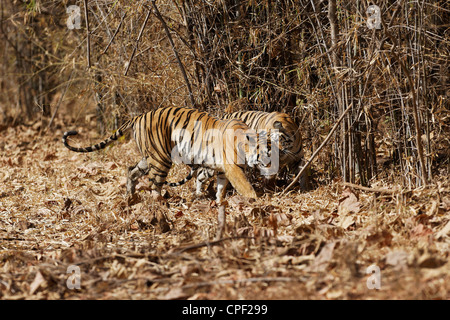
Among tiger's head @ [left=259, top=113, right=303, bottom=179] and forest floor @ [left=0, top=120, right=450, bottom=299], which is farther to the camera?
tiger's head @ [left=259, top=113, right=303, bottom=179]

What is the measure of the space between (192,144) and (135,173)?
737 millimetres

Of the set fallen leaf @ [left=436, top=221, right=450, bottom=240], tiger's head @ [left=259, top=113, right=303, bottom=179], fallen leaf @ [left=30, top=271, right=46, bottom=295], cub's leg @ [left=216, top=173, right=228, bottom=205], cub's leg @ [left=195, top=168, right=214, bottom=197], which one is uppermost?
tiger's head @ [left=259, top=113, right=303, bottom=179]

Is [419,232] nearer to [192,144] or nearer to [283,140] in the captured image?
[283,140]

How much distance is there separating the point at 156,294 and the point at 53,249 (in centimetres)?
135

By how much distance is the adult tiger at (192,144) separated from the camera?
489 centimetres

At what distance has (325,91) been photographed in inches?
187

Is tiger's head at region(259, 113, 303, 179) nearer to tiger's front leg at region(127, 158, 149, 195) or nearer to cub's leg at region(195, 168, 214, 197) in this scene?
cub's leg at region(195, 168, 214, 197)

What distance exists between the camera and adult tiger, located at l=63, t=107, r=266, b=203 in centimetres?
489

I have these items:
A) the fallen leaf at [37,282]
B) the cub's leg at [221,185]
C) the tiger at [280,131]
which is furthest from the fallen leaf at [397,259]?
the cub's leg at [221,185]

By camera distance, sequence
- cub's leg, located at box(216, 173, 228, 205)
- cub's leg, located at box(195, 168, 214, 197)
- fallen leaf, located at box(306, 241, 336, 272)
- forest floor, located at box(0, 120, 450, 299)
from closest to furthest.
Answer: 1. forest floor, located at box(0, 120, 450, 299)
2. fallen leaf, located at box(306, 241, 336, 272)
3. cub's leg, located at box(216, 173, 228, 205)
4. cub's leg, located at box(195, 168, 214, 197)

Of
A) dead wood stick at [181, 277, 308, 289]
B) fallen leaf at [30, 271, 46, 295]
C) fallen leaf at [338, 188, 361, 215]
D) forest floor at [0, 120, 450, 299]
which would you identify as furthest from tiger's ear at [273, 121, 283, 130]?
fallen leaf at [30, 271, 46, 295]

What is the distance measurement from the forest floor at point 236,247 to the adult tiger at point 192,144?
1.07 feet

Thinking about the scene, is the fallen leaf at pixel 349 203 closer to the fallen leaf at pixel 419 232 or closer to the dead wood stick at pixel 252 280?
the fallen leaf at pixel 419 232
